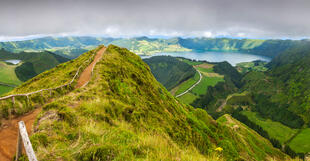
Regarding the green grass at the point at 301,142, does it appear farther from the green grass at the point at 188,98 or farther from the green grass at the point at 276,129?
the green grass at the point at 188,98

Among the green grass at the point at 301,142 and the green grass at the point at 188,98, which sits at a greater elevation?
the green grass at the point at 188,98

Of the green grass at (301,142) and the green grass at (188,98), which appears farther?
the green grass at (188,98)

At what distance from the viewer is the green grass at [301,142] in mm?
124988

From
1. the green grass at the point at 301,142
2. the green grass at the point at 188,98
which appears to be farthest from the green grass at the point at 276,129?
the green grass at the point at 188,98

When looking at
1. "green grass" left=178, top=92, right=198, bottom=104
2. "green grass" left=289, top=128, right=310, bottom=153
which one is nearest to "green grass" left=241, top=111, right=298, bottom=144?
"green grass" left=289, top=128, right=310, bottom=153

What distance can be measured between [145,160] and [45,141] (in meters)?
4.08

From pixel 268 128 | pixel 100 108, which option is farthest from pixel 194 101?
pixel 100 108

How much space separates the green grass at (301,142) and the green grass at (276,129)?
5.65 meters

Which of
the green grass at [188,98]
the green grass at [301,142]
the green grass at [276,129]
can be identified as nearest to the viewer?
the green grass at [301,142]

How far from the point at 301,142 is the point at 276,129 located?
2658 cm

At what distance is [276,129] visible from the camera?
162 metres

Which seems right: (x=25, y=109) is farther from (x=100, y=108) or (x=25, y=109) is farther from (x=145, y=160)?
(x=145, y=160)

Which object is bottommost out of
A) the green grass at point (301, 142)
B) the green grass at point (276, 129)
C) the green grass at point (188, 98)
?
the green grass at point (276, 129)

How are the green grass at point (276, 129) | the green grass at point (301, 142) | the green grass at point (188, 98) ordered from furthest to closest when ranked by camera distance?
the green grass at point (188, 98) → the green grass at point (276, 129) → the green grass at point (301, 142)
